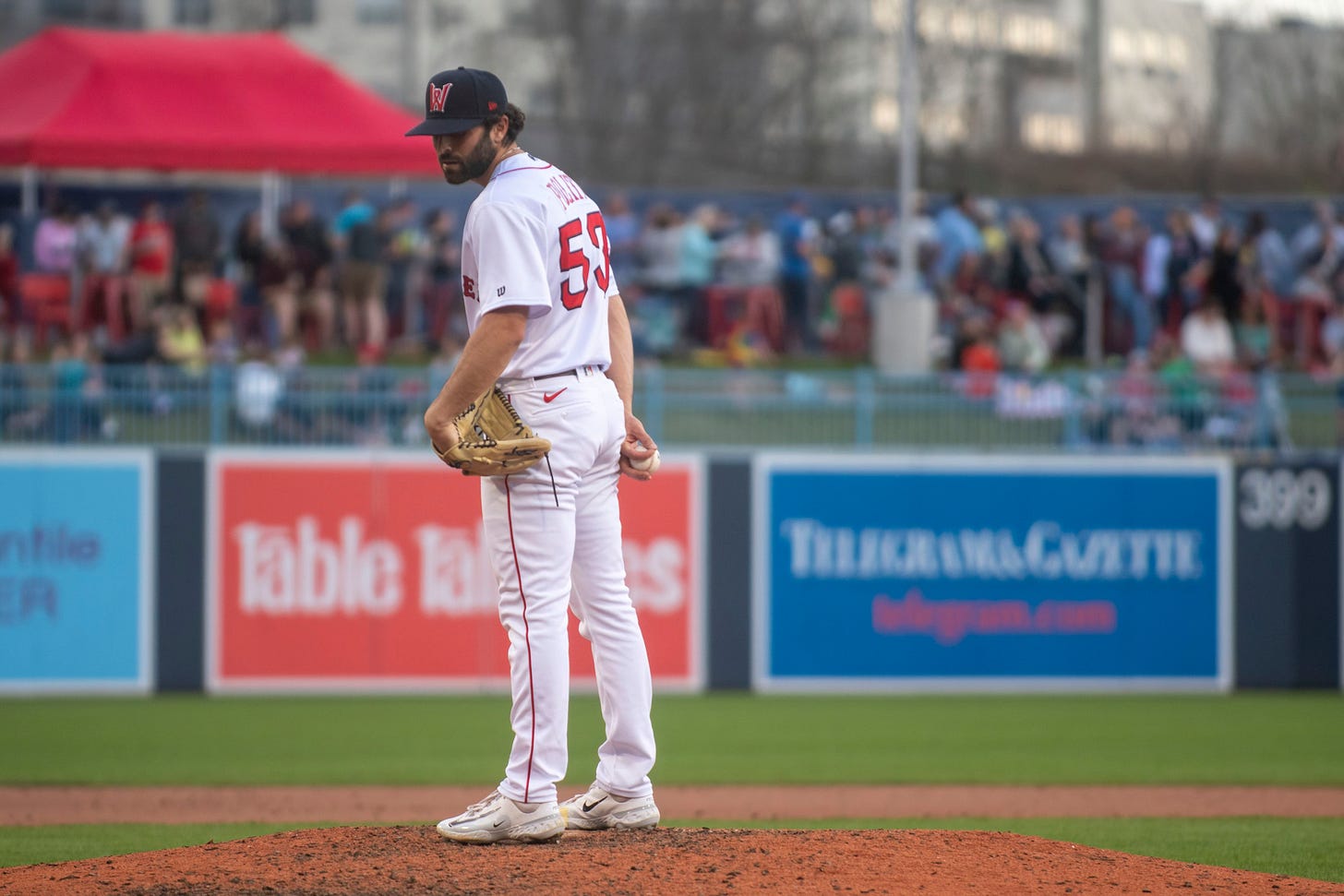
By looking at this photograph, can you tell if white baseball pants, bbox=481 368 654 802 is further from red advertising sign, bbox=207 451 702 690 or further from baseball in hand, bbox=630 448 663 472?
red advertising sign, bbox=207 451 702 690

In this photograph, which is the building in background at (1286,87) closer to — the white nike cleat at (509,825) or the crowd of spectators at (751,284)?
the crowd of spectators at (751,284)

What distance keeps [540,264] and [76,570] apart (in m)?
8.68

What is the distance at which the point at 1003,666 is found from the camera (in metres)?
14.0

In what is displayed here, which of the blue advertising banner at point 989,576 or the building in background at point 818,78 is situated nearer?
the blue advertising banner at point 989,576

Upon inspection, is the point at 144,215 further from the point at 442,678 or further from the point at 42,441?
the point at 442,678

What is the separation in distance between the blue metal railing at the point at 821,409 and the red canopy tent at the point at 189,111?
5197mm

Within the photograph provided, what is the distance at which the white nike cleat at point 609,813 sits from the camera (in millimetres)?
5875

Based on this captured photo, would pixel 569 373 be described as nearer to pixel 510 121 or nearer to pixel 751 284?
pixel 510 121

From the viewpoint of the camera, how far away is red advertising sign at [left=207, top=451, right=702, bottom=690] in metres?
13.4

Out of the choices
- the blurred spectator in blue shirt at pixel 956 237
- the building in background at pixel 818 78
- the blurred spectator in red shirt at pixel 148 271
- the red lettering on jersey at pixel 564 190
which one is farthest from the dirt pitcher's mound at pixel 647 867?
the building in background at pixel 818 78

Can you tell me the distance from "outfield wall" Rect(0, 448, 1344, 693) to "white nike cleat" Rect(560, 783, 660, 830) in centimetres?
743

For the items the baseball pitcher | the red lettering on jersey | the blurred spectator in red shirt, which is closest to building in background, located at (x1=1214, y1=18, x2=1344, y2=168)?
the blurred spectator in red shirt

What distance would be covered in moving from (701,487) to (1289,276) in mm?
10403

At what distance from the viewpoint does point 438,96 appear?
5609 mm
